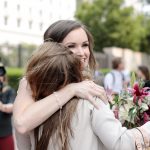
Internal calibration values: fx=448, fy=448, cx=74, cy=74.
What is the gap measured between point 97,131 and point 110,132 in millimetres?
66

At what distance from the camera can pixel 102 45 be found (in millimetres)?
40219

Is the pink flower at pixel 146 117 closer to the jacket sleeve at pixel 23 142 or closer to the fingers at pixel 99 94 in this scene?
the fingers at pixel 99 94

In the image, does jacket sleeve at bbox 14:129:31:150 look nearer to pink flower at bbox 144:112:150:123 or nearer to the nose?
the nose

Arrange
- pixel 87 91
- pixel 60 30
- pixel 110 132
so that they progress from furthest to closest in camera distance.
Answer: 1. pixel 60 30
2. pixel 87 91
3. pixel 110 132

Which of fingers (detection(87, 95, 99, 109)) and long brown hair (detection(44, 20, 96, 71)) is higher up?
long brown hair (detection(44, 20, 96, 71))

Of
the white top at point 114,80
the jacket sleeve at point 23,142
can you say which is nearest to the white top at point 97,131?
the jacket sleeve at point 23,142

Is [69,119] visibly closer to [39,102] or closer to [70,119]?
[70,119]

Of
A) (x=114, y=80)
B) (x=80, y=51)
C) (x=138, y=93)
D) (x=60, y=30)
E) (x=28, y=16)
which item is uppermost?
(x=60, y=30)

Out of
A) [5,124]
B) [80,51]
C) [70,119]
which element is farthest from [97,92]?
[5,124]

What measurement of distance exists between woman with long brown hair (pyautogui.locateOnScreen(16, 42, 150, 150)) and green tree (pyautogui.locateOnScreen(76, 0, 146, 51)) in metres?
37.1

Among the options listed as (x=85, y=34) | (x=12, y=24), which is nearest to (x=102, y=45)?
(x=12, y=24)

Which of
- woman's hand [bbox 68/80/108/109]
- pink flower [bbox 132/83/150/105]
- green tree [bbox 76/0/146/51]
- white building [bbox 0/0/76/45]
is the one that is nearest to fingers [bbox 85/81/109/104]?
woman's hand [bbox 68/80/108/109]

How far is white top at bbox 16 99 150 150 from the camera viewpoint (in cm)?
206

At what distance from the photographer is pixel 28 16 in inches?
2520
